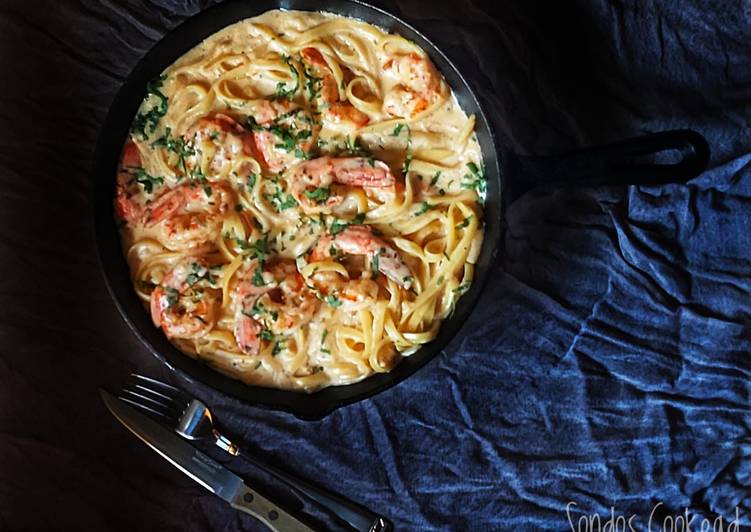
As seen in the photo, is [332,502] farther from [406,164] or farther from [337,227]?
[406,164]

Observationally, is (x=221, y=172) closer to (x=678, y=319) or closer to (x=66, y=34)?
(x=66, y=34)

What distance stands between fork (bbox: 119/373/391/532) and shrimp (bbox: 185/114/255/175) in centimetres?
103

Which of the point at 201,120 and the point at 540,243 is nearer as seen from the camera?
the point at 201,120

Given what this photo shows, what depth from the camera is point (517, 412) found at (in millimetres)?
3410

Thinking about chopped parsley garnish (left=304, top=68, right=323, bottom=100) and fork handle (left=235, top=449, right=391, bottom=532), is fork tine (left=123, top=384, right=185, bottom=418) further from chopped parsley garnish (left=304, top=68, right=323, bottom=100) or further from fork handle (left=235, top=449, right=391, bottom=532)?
chopped parsley garnish (left=304, top=68, right=323, bottom=100)

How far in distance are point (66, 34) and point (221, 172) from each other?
1126 millimetres

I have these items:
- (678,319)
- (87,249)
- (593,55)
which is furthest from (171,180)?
(678,319)

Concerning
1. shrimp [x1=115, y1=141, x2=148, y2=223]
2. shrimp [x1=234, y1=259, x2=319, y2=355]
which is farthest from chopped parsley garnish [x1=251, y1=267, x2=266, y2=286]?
shrimp [x1=115, y1=141, x2=148, y2=223]

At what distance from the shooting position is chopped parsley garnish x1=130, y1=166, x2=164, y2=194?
118 inches

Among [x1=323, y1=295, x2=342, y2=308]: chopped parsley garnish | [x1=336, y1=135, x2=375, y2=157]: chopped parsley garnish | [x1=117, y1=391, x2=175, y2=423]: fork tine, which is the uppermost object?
[x1=336, y1=135, x2=375, y2=157]: chopped parsley garnish

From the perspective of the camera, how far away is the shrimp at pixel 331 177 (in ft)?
9.44

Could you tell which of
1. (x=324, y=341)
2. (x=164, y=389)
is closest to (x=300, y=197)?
(x=324, y=341)

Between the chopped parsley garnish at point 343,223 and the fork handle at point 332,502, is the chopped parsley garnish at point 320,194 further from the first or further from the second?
the fork handle at point 332,502

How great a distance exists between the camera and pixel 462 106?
117 inches
